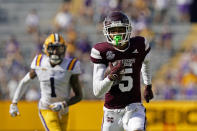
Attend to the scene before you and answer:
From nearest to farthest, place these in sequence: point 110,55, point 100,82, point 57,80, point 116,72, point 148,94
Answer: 1. point 116,72
2. point 100,82
3. point 110,55
4. point 148,94
5. point 57,80

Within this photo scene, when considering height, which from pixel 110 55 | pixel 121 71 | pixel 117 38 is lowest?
pixel 121 71

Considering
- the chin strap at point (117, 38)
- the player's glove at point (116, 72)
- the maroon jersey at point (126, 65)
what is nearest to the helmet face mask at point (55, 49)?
the maroon jersey at point (126, 65)

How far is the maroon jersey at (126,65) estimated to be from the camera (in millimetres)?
5992

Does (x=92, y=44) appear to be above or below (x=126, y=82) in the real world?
below

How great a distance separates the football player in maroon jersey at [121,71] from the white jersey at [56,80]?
1.07 m

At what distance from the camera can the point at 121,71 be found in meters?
Answer: 5.85

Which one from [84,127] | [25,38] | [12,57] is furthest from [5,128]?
[25,38]

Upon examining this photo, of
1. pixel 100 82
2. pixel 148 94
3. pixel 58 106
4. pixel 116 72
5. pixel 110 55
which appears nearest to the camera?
pixel 116 72

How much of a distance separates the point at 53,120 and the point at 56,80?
1.68 feet

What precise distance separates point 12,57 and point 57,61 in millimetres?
7629

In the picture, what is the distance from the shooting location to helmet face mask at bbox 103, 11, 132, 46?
595 centimetres

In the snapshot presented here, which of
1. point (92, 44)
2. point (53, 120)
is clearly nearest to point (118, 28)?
point (53, 120)

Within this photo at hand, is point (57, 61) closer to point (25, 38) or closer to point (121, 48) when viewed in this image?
point (121, 48)

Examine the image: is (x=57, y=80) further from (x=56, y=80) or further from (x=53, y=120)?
(x=53, y=120)
